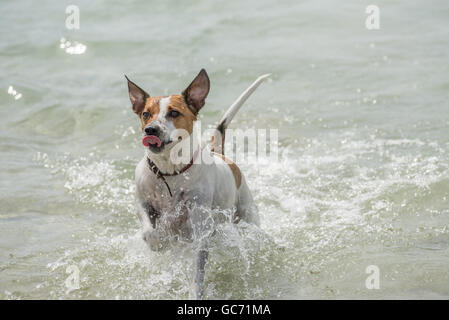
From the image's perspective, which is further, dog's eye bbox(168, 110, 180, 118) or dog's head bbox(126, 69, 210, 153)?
dog's eye bbox(168, 110, 180, 118)

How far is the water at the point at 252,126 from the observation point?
16.2ft

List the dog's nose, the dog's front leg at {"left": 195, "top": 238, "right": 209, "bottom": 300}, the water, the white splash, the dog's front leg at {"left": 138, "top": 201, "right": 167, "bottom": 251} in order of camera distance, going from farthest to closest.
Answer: the white splash
the water
the dog's front leg at {"left": 138, "top": 201, "right": 167, "bottom": 251}
the dog's front leg at {"left": 195, "top": 238, "right": 209, "bottom": 300}
the dog's nose

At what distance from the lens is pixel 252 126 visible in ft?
29.6

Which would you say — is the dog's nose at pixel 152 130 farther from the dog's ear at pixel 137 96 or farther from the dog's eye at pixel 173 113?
the dog's ear at pixel 137 96

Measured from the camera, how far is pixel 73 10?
49.4 ft

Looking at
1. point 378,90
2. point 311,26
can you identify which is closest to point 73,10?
point 311,26

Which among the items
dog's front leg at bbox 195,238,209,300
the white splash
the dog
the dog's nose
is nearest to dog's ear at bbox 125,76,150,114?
the dog

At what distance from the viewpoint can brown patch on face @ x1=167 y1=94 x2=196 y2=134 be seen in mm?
4430

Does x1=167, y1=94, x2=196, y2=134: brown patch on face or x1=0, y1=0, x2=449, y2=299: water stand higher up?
x1=167, y1=94, x2=196, y2=134: brown patch on face

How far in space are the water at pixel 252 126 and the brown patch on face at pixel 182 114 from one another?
993 mm

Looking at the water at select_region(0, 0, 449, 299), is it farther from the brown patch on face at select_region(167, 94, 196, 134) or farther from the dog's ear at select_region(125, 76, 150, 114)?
the dog's ear at select_region(125, 76, 150, 114)

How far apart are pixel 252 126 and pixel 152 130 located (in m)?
4.89

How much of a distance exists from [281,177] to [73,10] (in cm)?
976

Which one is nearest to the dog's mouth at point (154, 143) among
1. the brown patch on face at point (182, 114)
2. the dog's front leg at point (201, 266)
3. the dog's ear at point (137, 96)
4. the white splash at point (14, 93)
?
the brown patch on face at point (182, 114)
